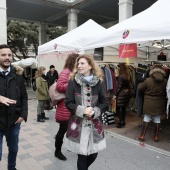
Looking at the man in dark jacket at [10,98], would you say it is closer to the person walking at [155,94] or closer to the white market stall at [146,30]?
the white market stall at [146,30]

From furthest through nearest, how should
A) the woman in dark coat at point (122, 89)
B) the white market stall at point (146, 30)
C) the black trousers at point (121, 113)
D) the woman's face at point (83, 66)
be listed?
the black trousers at point (121, 113) < the woman in dark coat at point (122, 89) < the white market stall at point (146, 30) < the woman's face at point (83, 66)

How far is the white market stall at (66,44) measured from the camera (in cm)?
640

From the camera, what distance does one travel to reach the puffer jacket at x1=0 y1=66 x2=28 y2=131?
107 inches

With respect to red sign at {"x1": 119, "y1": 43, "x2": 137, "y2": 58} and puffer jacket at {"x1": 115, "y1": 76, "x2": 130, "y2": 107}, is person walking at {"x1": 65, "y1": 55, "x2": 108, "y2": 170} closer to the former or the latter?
red sign at {"x1": 119, "y1": 43, "x2": 137, "y2": 58}

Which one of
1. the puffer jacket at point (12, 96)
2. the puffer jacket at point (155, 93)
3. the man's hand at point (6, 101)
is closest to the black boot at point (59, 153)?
the puffer jacket at point (12, 96)

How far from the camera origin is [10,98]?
9.12ft

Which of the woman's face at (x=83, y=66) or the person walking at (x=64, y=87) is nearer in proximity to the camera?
the woman's face at (x=83, y=66)

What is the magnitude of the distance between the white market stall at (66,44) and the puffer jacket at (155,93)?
2.16 m

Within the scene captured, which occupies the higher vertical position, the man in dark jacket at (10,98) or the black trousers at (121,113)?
the man in dark jacket at (10,98)

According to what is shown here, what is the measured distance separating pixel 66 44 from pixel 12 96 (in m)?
4.13

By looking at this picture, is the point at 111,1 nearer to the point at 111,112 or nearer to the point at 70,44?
the point at 70,44

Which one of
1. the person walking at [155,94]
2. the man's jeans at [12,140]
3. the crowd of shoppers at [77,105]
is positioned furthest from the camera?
the person walking at [155,94]

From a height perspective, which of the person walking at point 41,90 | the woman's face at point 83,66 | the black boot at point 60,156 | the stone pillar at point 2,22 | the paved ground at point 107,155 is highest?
the stone pillar at point 2,22

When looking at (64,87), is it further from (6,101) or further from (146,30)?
(146,30)
